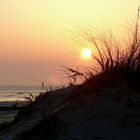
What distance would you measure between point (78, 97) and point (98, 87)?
1.18 feet

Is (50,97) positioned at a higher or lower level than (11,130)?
higher

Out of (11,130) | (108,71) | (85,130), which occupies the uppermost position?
(108,71)

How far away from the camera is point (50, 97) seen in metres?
9.21

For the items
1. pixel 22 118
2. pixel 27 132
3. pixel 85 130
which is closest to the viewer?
pixel 85 130

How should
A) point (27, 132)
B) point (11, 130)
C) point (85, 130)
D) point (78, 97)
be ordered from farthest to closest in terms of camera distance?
point (11, 130), point (78, 97), point (27, 132), point (85, 130)

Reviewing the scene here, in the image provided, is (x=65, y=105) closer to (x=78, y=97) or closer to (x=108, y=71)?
(x=78, y=97)

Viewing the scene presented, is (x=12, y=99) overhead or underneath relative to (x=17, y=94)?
overhead

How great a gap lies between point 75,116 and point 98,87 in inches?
34.6

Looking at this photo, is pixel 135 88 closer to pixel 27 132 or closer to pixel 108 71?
pixel 108 71

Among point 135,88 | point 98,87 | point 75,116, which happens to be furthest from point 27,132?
point 135,88

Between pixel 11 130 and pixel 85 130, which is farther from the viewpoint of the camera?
pixel 11 130

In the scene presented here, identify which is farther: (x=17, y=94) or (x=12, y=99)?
(x=12, y=99)

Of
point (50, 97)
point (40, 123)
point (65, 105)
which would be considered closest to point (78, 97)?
point (65, 105)

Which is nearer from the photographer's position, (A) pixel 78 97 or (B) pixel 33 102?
(A) pixel 78 97
